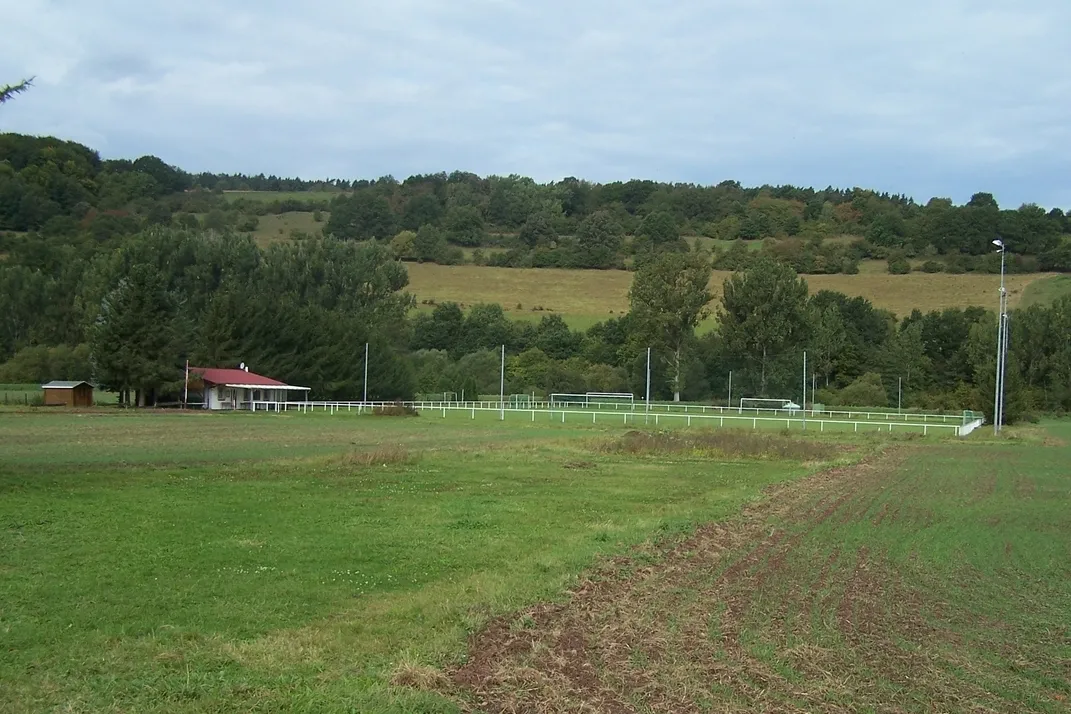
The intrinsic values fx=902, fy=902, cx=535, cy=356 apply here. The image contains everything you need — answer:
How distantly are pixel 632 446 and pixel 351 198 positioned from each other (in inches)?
5325

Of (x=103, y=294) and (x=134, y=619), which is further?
(x=103, y=294)

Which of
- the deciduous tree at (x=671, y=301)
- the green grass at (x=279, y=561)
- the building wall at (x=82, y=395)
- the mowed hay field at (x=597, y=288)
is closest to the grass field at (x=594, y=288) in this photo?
the mowed hay field at (x=597, y=288)

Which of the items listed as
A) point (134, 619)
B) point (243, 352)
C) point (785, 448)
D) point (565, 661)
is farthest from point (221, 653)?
point (243, 352)

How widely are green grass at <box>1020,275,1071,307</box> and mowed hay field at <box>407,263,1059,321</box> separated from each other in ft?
3.20

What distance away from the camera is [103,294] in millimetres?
78312

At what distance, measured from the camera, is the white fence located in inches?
2227

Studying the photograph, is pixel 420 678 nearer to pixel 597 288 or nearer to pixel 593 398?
pixel 593 398

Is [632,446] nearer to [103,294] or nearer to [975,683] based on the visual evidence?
[975,683]

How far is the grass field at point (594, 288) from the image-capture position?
116 m

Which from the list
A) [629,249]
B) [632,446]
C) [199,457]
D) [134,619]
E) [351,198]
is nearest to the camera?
[134,619]

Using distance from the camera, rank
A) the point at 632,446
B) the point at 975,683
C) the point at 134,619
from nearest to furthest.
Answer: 1. the point at 975,683
2. the point at 134,619
3. the point at 632,446

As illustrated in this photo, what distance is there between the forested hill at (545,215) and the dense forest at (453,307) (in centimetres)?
48

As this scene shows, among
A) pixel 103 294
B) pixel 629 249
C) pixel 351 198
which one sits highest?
pixel 351 198

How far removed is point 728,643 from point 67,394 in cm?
6701
